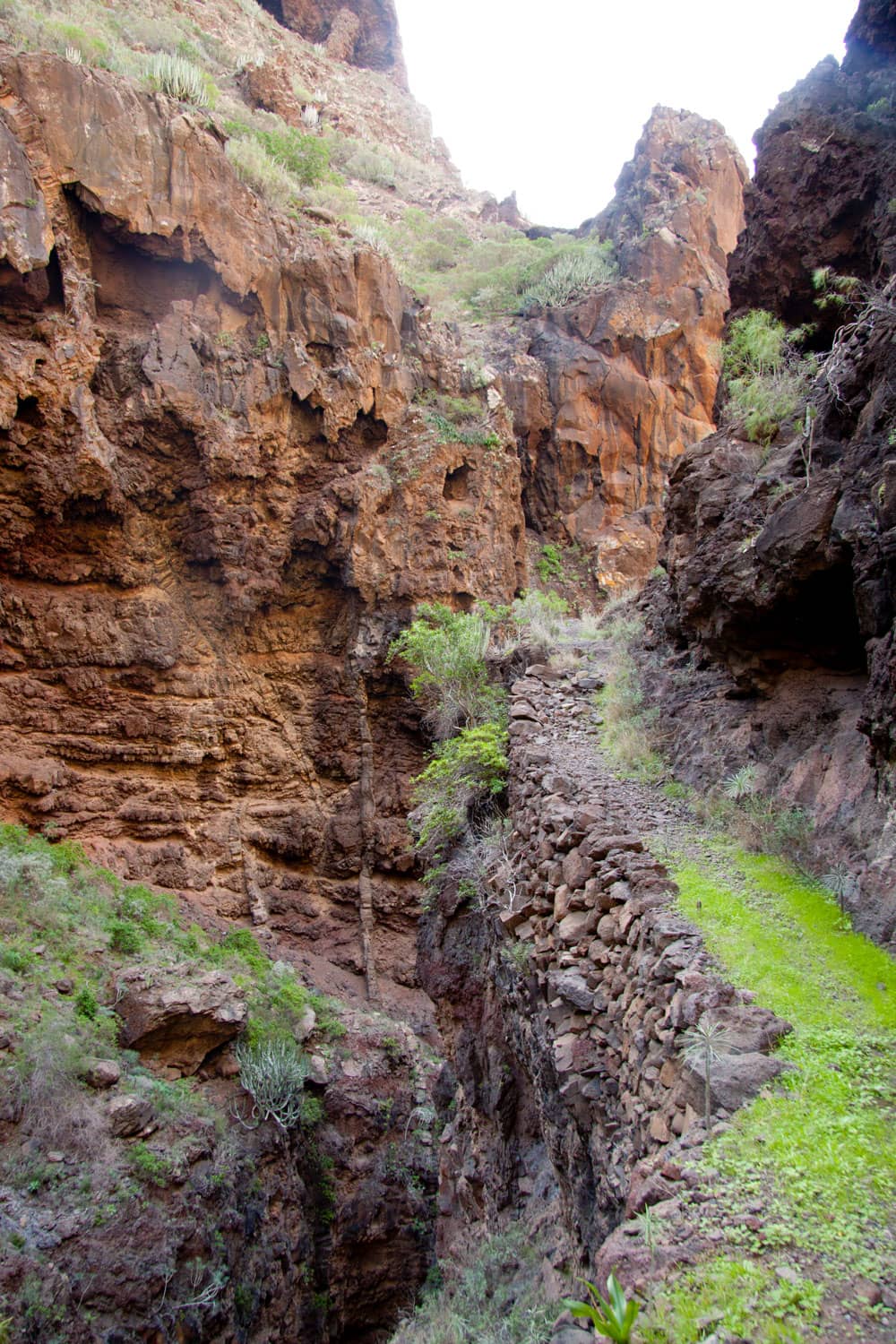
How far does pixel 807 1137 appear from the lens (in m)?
3.38

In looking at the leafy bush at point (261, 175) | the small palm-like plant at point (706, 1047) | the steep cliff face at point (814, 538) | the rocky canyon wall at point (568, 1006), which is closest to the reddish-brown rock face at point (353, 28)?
the leafy bush at point (261, 175)

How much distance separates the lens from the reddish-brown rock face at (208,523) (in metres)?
12.2

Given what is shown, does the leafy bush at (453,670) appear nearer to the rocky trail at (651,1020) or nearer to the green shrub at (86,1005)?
the rocky trail at (651,1020)

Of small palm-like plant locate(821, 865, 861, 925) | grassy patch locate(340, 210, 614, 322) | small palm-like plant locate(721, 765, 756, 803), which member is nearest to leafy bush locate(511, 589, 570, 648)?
small palm-like plant locate(721, 765, 756, 803)

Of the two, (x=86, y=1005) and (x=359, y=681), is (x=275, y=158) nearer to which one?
(x=359, y=681)

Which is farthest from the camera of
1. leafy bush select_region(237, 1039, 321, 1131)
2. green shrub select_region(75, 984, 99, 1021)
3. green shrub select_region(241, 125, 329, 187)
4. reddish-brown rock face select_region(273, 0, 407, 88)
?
reddish-brown rock face select_region(273, 0, 407, 88)

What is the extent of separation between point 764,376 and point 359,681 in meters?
9.14

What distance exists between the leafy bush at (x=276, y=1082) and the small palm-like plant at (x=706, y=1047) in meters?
8.14

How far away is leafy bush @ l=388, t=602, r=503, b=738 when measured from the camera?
1185 cm

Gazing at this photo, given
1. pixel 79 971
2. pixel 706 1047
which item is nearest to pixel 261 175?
pixel 79 971

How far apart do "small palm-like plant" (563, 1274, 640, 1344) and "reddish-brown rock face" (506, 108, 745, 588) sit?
17362 millimetres

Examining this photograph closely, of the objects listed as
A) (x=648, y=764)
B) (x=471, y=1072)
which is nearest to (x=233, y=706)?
(x=471, y=1072)

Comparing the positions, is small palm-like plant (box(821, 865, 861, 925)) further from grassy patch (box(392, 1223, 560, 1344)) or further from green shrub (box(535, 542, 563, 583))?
green shrub (box(535, 542, 563, 583))

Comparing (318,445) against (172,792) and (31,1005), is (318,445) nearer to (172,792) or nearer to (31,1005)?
(172,792)
